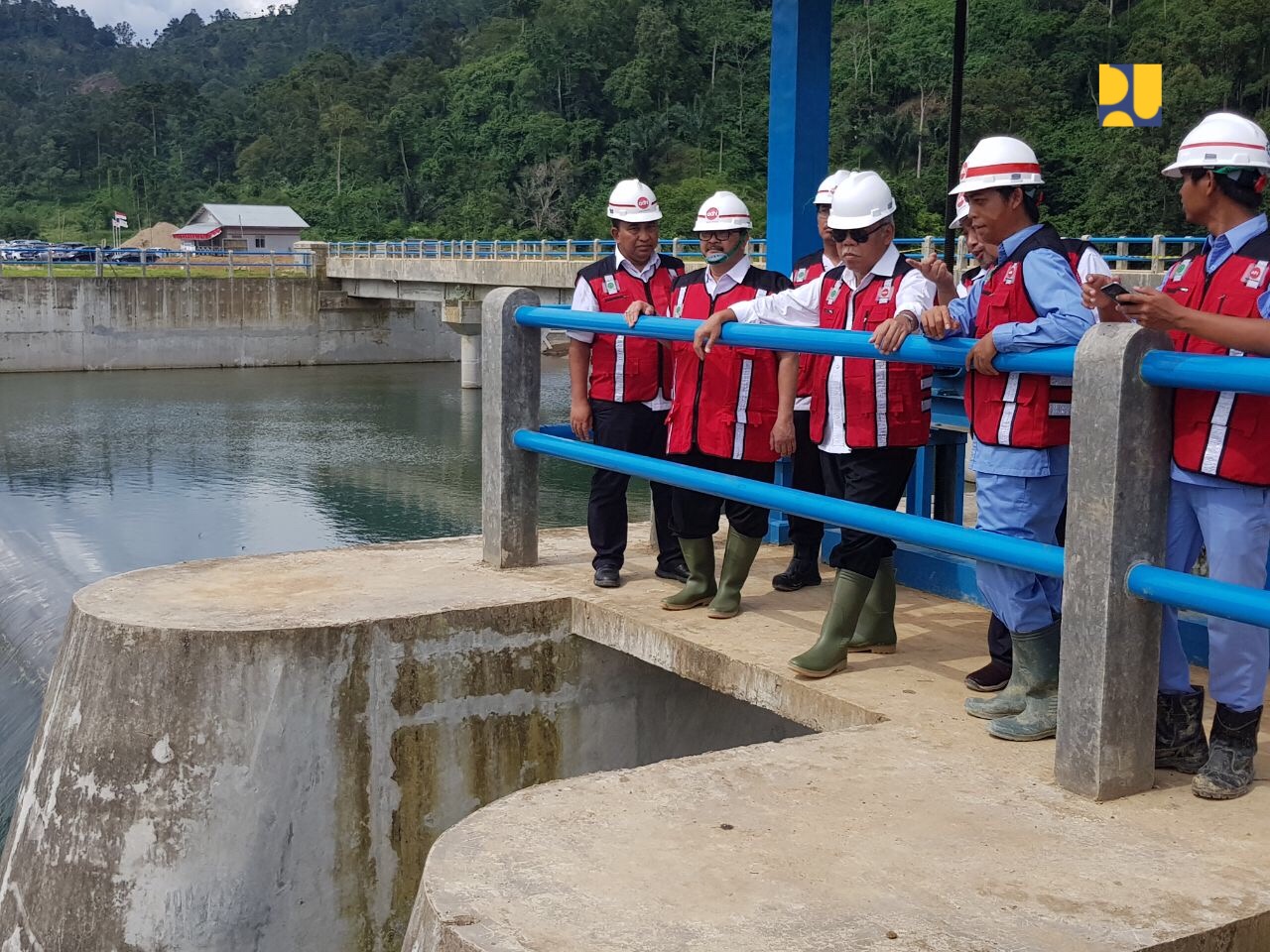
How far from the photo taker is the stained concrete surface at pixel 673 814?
8.65 ft

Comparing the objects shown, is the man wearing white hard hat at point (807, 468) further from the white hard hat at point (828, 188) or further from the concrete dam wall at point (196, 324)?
the concrete dam wall at point (196, 324)

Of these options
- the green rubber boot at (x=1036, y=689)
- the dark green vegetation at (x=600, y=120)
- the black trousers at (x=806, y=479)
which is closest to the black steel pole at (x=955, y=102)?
the black trousers at (x=806, y=479)

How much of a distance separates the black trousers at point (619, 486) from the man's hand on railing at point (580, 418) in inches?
2.1

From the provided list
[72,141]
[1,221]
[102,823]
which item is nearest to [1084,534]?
[102,823]

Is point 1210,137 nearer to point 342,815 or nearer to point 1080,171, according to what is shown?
point 342,815

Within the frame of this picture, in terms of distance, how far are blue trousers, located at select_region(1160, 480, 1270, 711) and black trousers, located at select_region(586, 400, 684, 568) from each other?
237 centimetres

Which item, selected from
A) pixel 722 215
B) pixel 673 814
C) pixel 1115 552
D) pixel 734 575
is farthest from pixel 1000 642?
pixel 722 215

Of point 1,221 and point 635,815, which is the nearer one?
point 635,815

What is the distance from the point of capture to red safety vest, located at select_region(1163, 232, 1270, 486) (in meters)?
3.10

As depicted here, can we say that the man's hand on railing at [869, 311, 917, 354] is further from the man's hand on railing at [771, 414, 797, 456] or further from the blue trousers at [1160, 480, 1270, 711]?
the man's hand on railing at [771, 414, 797, 456]

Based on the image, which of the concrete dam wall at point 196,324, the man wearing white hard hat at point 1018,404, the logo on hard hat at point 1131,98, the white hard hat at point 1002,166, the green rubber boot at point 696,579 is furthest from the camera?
the concrete dam wall at point 196,324

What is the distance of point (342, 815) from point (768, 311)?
78.9 inches

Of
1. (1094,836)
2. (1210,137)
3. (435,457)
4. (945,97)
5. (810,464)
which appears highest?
(945,97)

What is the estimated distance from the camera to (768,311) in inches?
179
